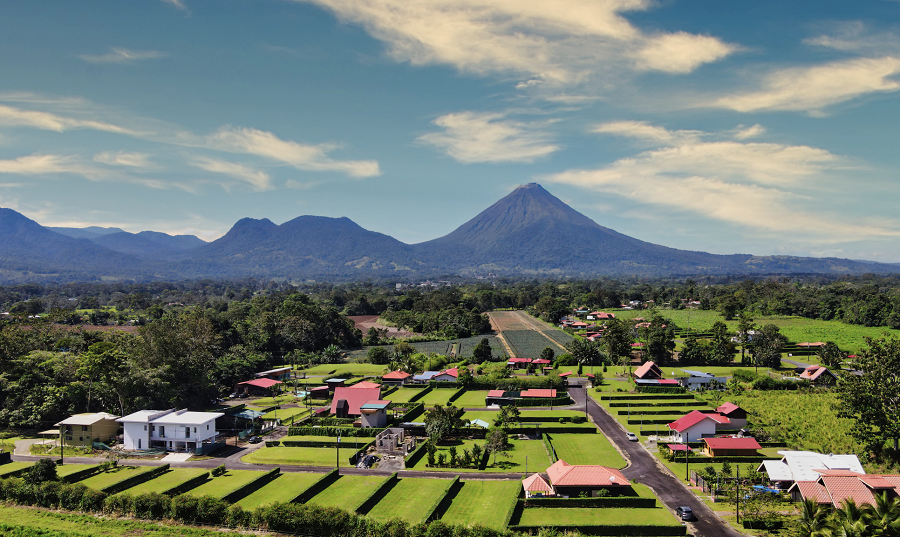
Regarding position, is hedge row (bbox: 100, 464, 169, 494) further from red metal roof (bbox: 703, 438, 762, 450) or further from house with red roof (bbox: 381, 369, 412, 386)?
red metal roof (bbox: 703, 438, 762, 450)

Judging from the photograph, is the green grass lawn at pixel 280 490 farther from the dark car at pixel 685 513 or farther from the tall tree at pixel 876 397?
the tall tree at pixel 876 397

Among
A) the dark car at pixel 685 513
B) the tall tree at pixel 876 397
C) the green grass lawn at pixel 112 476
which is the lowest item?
the green grass lawn at pixel 112 476

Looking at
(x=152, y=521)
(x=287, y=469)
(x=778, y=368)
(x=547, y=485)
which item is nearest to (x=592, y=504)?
(x=547, y=485)

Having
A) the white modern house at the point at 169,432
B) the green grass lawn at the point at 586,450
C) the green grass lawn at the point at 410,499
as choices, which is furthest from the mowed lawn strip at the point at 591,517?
the white modern house at the point at 169,432

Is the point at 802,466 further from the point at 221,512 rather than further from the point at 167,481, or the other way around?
the point at 167,481

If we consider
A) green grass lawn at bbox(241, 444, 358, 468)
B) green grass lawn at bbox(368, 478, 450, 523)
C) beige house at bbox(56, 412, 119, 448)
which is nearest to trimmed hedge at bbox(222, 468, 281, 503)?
green grass lawn at bbox(241, 444, 358, 468)

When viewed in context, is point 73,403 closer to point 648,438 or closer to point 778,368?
point 648,438
